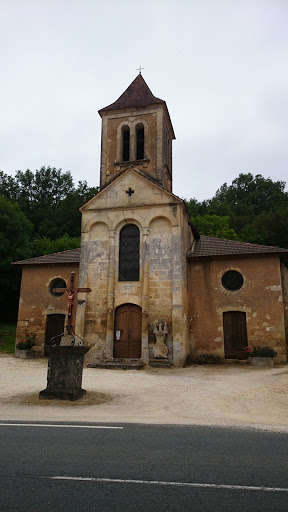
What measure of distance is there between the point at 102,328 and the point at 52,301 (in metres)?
4.76

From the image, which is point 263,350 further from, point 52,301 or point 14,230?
point 14,230

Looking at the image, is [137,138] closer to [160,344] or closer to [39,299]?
[39,299]

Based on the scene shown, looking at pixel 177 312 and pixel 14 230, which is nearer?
pixel 177 312

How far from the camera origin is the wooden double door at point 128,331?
16453 mm

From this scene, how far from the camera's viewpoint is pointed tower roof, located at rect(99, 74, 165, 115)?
2116 cm

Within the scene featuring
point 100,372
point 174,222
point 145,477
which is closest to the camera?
point 145,477

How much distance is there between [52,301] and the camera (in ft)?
66.8

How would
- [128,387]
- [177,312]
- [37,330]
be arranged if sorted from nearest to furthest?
[128,387] → [177,312] → [37,330]

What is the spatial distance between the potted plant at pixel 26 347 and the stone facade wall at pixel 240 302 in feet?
28.2

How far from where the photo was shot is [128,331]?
16.8 meters

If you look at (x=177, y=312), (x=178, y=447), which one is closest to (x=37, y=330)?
(x=177, y=312)

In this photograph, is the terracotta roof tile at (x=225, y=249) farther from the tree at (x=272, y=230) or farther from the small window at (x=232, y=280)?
the tree at (x=272, y=230)

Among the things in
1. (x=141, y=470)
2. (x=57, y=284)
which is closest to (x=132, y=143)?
(x=57, y=284)

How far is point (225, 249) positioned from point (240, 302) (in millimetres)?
3023
